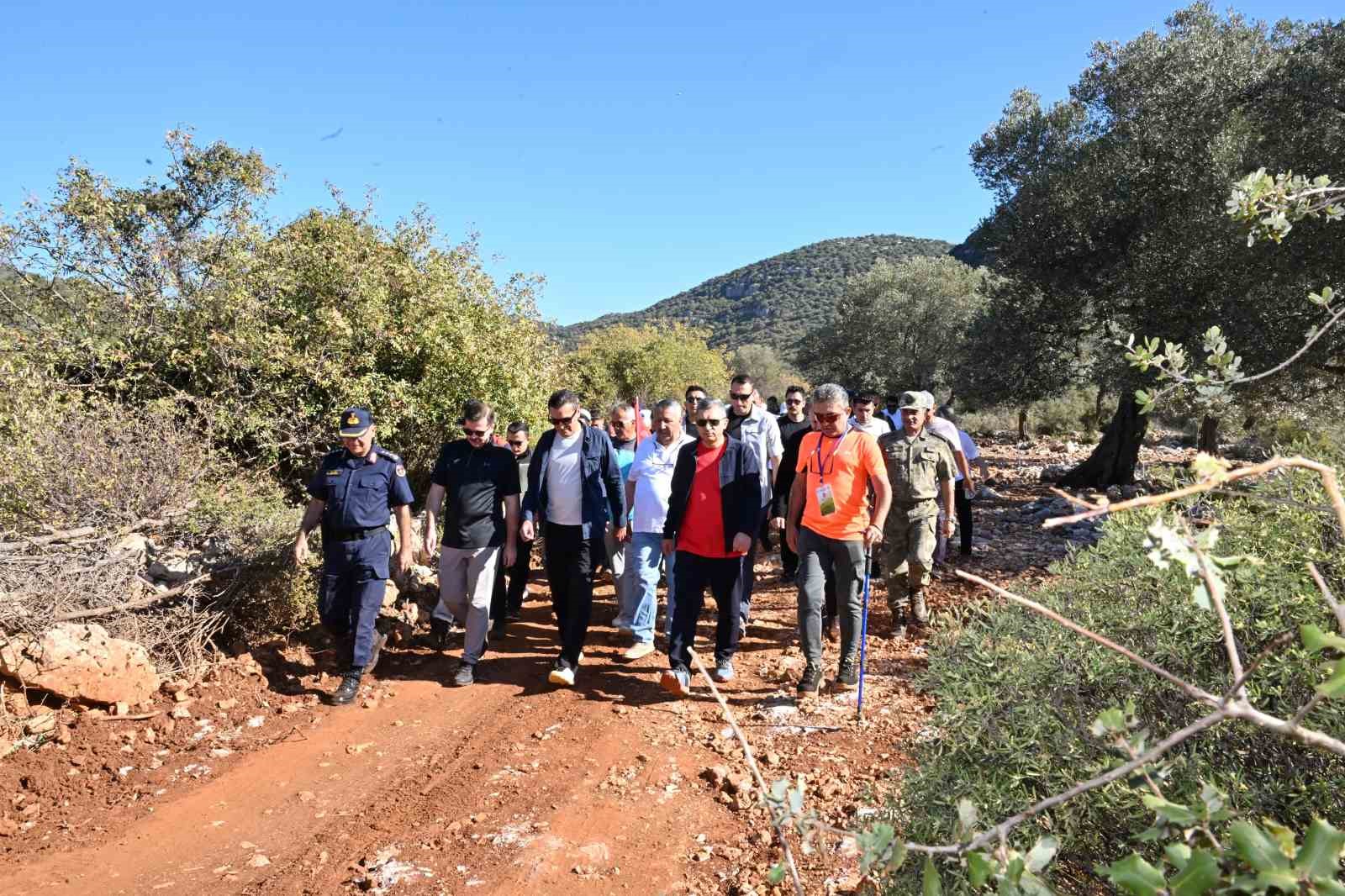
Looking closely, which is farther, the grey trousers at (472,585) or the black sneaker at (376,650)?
the grey trousers at (472,585)

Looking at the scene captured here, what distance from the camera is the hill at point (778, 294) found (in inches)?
2450

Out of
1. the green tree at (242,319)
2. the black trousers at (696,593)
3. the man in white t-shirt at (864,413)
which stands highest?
the green tree at (242,319)

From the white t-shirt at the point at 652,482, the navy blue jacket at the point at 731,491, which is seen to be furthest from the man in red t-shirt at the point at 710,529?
the white t-shirt at the point at 652,482

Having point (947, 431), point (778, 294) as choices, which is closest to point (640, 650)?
point (947, 431)

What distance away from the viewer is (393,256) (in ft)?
38.8

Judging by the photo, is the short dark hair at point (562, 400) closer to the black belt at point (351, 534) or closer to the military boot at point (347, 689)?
the black belt at point (351, 534)

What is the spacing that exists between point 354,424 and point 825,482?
3.42 metres

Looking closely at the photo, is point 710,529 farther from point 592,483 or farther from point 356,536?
point 356,536

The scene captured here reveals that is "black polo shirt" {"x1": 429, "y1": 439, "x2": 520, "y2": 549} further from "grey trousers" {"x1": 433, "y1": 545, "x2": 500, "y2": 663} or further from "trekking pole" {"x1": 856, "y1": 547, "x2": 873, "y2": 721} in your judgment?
"trekking pole" {"x1": 856, "y1": 547, "x2": 873, "y2": 721}

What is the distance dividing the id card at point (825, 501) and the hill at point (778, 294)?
49642 mm

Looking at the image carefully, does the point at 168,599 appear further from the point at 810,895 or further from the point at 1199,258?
the point at 1199,258

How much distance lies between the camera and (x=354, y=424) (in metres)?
5.66

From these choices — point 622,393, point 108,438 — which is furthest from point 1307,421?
point 622,393

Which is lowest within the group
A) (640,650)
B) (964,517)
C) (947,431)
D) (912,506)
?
(640,650)
